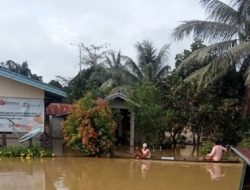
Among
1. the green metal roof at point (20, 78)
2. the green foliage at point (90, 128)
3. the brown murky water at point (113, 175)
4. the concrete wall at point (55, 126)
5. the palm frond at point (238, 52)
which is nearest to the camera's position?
the brown murky water at point (113, 175)

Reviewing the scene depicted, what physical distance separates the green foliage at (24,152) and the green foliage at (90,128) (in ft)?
3.93

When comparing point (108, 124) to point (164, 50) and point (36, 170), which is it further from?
point (164, 50)

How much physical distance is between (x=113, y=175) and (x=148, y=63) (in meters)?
19.0

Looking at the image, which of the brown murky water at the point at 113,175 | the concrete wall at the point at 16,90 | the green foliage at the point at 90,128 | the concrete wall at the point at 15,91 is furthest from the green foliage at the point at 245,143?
the concrete wall at the point at 16,90

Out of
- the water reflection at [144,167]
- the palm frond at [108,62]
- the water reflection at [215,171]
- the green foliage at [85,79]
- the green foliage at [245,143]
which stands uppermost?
the palm frond at [108,62]

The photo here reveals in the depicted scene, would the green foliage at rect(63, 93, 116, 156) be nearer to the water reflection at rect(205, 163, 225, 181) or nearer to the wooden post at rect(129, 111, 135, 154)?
the wooden post at rect(129, 111, 135, 154)

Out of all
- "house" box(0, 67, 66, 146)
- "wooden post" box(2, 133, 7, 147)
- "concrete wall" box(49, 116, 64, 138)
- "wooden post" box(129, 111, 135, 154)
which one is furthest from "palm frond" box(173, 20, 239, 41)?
"concrete wall" box(49, 116, 64, 138)

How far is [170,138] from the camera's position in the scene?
2297 centimetres

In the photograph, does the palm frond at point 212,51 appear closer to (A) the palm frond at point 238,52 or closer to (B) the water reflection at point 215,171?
(A) the palm frond at point 238,52

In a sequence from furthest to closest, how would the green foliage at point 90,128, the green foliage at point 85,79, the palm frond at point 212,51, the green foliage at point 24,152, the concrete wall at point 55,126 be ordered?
the green foliage at point 85,79, the concrete wall at point 55,126, the palm frond at point 212,51, the green foliage at point 90,128, the green foliage at point 24,152

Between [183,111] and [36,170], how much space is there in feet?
28.4

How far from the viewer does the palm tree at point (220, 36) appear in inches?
784

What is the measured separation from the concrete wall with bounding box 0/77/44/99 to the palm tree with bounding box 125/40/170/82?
1163 centimetres

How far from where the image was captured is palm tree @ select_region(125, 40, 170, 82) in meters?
31.1
